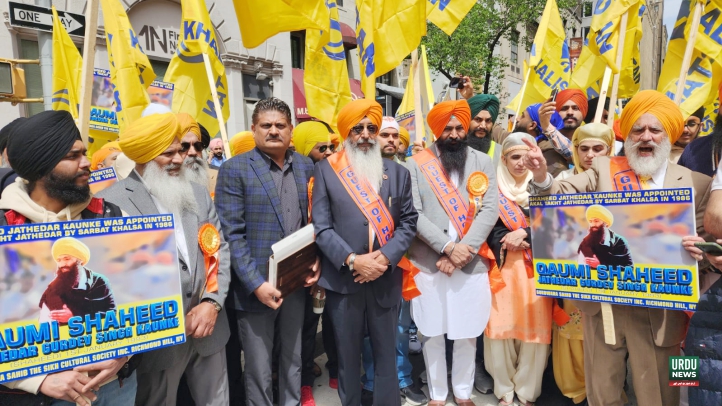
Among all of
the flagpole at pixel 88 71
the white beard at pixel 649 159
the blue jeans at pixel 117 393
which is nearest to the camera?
the blue jeans at pixel 117 393

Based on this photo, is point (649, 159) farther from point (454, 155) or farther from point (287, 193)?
point (287, 193)

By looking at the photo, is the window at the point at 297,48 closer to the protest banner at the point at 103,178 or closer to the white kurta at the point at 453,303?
the protest banner at the point at 103,178

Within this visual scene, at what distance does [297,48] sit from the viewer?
17219 mm

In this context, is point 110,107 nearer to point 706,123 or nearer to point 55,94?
point 55,94

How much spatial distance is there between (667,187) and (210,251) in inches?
110

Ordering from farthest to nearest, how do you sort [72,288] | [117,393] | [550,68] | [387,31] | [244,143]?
[550,68], [244,143], [387,31], [117,393], [72,288]

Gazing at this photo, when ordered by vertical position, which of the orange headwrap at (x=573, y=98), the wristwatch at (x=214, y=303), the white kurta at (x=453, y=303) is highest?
the orange headwrap at (x=573, y=98)

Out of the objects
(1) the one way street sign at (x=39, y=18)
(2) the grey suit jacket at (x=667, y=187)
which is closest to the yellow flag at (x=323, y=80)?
(2) the grey suit jacket at (x=667, y=187)

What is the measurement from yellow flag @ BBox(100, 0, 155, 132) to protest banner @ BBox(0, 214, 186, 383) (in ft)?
8.84

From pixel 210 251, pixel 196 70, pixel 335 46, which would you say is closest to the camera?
pixel 210 251

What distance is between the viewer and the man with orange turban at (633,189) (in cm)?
260

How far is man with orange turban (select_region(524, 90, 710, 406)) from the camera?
2.60m

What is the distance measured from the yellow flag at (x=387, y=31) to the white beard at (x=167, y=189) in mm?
2098

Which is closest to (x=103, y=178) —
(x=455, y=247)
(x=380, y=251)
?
(x=380, y=251)
